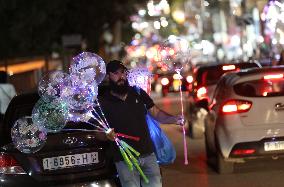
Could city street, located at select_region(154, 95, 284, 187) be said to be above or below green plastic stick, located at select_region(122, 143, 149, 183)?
below

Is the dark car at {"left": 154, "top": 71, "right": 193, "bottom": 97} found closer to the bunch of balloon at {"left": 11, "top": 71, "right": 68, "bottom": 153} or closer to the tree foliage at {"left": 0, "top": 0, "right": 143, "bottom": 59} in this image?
the bunch of balloon at {"left": 11, "top": 71, "right": 68, "bottom": 153}

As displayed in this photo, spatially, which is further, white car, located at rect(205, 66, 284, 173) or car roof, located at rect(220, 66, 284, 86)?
car roof, located at rect(220, 66, 284, 86)

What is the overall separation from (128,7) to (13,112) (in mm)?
32618

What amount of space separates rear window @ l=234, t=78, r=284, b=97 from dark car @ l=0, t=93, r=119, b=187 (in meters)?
3.65

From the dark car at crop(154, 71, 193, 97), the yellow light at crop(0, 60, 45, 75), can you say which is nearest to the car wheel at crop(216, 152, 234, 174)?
the dark car at crop(154, 71, 193, 97)

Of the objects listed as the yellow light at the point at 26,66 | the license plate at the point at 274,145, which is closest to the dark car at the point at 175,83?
the license plate at the point at 274,145

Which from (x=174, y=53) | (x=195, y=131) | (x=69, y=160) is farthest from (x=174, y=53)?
(x=195, y=131)

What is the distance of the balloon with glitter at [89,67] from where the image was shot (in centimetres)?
662

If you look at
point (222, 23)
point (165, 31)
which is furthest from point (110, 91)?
point (222, 23)

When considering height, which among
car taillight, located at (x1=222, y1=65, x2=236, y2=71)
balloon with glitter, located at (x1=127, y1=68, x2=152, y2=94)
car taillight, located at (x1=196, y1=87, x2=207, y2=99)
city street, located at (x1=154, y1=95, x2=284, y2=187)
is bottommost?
city street, located at (x1=154, y1=95, x2=284, y2=187)

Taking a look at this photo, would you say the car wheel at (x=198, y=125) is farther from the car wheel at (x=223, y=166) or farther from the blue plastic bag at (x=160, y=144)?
the blue plastic bag at (x=160, y=144)

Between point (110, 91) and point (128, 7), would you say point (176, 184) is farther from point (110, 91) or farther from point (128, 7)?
point (128, 7)

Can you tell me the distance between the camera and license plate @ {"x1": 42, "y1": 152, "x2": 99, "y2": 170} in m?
6.82

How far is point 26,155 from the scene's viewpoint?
22.2 feet
